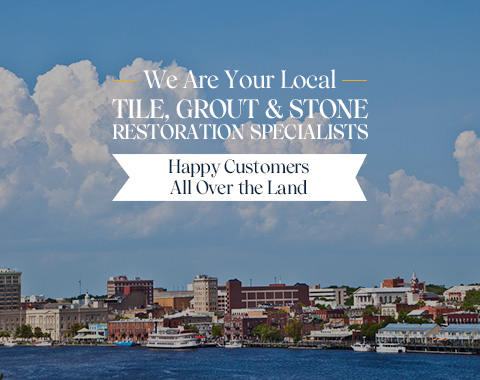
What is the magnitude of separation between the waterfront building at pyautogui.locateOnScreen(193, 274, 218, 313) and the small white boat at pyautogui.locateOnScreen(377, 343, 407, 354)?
48159mm

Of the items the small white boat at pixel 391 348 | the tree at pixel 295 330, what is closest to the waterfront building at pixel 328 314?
the tree at pixel 295 330

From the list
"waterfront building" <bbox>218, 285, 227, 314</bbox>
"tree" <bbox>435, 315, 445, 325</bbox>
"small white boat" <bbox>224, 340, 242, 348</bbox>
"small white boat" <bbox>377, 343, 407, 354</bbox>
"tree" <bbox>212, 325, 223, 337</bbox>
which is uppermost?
"waterfront building" <bbox>218, 285, 227, 314</bbox>

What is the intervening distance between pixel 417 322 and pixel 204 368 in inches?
1082

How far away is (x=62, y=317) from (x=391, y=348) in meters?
49.4

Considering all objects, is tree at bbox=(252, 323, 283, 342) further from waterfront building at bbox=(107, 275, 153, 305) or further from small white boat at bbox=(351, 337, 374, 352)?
waterfront building at bbox=(107, 275, 153, 305)

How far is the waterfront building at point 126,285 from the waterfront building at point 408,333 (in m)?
62.5

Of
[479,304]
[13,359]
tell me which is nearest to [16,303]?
[13,359]

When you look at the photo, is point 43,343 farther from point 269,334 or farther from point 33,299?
point 33,299

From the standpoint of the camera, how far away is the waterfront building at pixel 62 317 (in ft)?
365

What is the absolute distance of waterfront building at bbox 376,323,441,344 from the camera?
3078 inches

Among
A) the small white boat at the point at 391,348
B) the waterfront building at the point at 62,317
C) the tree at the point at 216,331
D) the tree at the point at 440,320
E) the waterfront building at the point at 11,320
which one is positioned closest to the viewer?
the small white boat at the point at 391,348

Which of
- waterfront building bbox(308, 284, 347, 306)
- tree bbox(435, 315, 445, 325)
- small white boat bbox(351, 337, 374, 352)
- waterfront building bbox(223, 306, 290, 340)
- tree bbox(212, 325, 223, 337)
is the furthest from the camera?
waterfront building bbox(308, 284, 347, 306)

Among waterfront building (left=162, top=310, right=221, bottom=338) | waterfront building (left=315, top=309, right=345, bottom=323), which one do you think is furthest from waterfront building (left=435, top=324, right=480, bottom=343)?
waterfront building (left=162, top=310, right=221, bottom=338)

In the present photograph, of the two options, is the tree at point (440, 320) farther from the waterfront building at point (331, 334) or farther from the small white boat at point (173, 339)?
the small white boat at point (173, 339)
